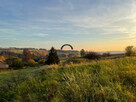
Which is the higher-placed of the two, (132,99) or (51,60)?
(132,99)

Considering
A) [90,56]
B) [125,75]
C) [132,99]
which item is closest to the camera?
[132,99]

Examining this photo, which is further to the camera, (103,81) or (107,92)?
(103,81)

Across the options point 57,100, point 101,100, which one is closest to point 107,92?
point 101,100

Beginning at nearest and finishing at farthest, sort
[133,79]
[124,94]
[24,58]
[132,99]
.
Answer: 1. [132,99]
2. [124,94]
3. [133,79]
4. [24,58]

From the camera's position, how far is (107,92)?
2.53m

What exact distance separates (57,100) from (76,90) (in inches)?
25.0

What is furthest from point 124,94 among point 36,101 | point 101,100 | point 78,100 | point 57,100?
point 36,101

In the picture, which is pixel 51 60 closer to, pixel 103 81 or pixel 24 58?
pixel 103 81

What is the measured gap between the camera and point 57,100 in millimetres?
2467

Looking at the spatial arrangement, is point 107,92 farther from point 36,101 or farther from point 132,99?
point 36,101

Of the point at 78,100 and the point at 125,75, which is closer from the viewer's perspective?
the point at 78,100

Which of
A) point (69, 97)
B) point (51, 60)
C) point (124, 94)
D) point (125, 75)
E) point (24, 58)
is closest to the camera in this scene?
point (124, 94)

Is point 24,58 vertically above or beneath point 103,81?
beneath

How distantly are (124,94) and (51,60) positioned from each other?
33.4m
